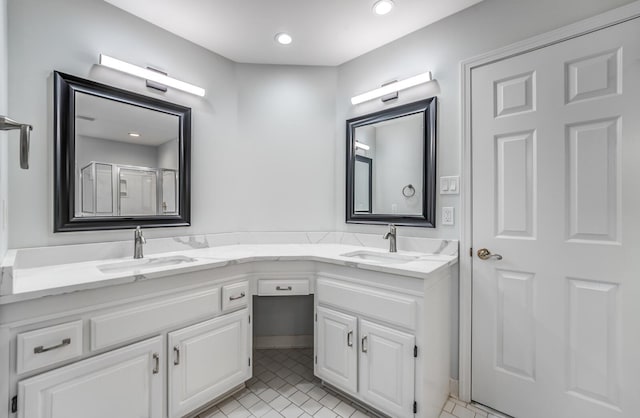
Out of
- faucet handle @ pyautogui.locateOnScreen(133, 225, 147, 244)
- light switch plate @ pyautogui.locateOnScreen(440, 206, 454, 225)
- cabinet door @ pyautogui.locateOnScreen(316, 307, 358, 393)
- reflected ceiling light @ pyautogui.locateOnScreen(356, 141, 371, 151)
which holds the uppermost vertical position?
reflected ceiling light @ pyautogui.locateOnScreen(356, 141, 371, 151)

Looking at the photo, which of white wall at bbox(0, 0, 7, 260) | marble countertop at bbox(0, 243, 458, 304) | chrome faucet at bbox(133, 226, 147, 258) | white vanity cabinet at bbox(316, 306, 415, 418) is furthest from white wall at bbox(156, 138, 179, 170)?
white vanity cabinet at bbox(316, 306, 415, 418)

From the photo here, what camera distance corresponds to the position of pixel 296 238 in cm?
237

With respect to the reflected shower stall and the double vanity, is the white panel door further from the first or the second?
the reflected shower stall

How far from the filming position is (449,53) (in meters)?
1.82

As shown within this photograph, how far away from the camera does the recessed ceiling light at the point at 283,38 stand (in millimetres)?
2002

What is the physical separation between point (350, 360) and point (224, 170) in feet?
5.45

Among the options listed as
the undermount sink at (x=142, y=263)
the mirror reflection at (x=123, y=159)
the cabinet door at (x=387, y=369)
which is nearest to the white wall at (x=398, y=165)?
the cabinet door at (x=387, y=369)

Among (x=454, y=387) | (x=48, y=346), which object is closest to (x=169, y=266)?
(x=48, y=346)

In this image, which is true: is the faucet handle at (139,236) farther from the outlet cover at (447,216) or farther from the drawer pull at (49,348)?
the outlet cover at (447,216)

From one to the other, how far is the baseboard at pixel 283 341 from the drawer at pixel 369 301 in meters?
0.84

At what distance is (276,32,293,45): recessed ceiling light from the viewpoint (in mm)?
2002

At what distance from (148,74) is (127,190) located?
2.51ft

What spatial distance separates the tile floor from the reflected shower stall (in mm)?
1291

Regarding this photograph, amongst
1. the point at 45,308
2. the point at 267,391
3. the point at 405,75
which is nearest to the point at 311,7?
the point at 405,75
